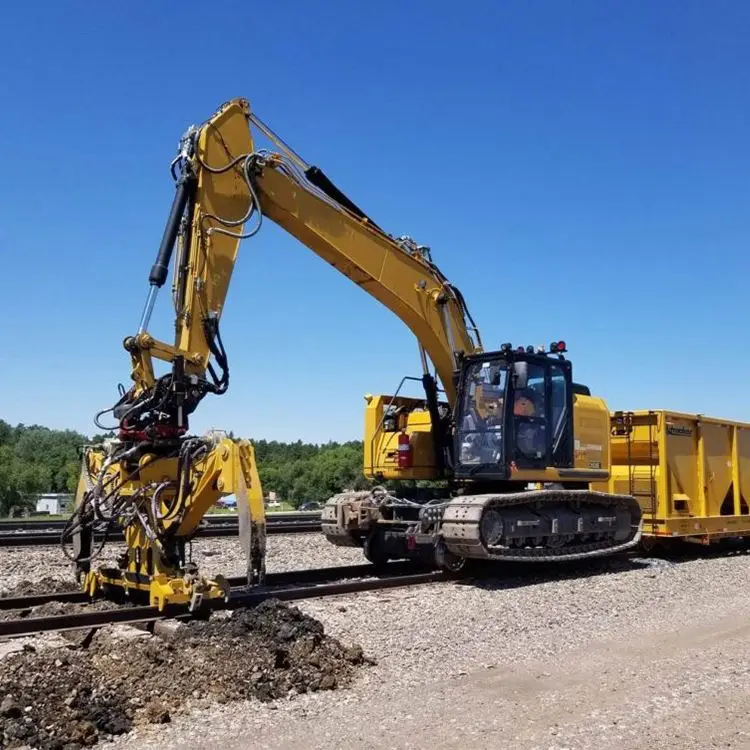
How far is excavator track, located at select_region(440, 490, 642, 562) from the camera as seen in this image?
35.7 feet

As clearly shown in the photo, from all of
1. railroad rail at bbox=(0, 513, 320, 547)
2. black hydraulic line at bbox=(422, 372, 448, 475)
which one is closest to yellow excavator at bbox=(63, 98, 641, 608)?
black hydraulic line at bbox=(422, 372, 448, 475)

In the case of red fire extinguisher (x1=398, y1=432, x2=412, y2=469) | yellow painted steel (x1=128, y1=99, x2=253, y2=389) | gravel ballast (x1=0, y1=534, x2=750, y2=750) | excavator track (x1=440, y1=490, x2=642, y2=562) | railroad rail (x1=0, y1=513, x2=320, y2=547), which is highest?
yellow painted steel (x1=128, y1=99, x2=253, y2=389)

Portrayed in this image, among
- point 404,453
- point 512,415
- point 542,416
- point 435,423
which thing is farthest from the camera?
point 435,423

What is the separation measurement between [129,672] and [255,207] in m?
5.88

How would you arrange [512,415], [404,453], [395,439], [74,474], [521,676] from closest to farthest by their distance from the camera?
[521,676] < [512,415] < [404,453] < [395,439] < [74,474]

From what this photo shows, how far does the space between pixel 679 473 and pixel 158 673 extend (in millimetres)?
10950

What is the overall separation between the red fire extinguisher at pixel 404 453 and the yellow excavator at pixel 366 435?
0.02 metres

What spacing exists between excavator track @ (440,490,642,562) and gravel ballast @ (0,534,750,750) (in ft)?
1.73

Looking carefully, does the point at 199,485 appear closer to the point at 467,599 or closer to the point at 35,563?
the point at 467,599

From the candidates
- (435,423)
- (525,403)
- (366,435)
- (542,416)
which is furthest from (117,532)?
(542,416)

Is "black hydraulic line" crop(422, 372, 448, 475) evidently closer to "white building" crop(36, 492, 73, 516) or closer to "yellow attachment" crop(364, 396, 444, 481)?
"yellow attachment" crop(364, 396, 444, 481)

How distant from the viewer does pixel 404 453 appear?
495 inches

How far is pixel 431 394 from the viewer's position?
41.7ft

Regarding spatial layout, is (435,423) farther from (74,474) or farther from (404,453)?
(74,474)
